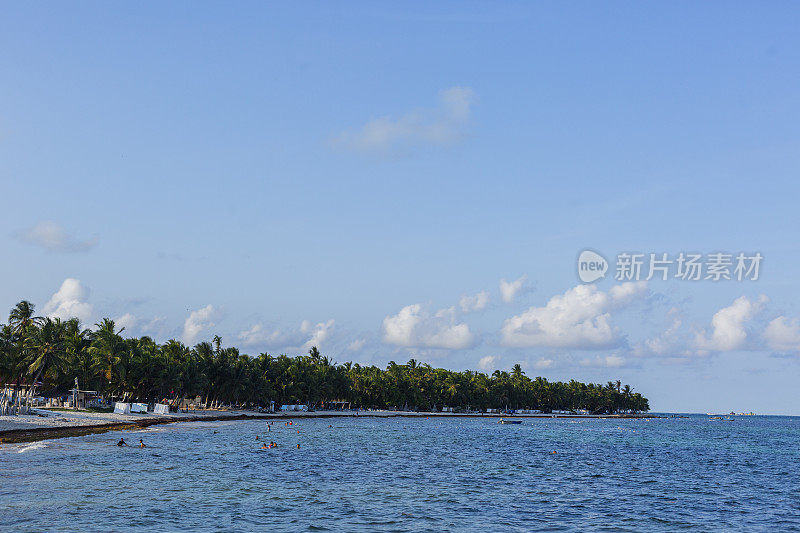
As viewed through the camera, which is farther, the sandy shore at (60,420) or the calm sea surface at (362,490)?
the sandy shore at (60,420)

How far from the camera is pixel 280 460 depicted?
220ft

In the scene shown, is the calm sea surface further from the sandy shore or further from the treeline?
the treeline

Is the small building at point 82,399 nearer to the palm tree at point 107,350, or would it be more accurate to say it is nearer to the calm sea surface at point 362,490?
the palm tree at point 107,350

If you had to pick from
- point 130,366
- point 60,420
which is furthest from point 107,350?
point 60,420

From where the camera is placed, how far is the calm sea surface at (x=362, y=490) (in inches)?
1379

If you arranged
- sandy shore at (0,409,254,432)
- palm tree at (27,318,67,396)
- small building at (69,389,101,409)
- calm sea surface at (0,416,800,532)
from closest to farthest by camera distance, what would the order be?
calm sea surface at (0,416,800,532), sandy shore at (0,409,254,432), palm tree at (27,318,67,396), small building at (69,389,101,409)

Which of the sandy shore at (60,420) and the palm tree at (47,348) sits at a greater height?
the palm tree at (47,348)

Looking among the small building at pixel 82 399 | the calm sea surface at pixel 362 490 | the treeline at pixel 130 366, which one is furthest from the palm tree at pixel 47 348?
the calm sea surface at pixel 362 490

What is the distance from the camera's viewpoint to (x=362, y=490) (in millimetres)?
47062

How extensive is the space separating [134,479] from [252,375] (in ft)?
417

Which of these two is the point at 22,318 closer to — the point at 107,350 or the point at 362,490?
the point at 107,350

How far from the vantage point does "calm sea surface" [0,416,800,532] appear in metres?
35.0

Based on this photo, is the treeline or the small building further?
the small building

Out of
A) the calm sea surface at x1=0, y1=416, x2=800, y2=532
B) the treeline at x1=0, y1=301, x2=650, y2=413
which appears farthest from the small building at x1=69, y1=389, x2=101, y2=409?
the calm sea surface at x1=0, y1=416, x2=800, y2=532
